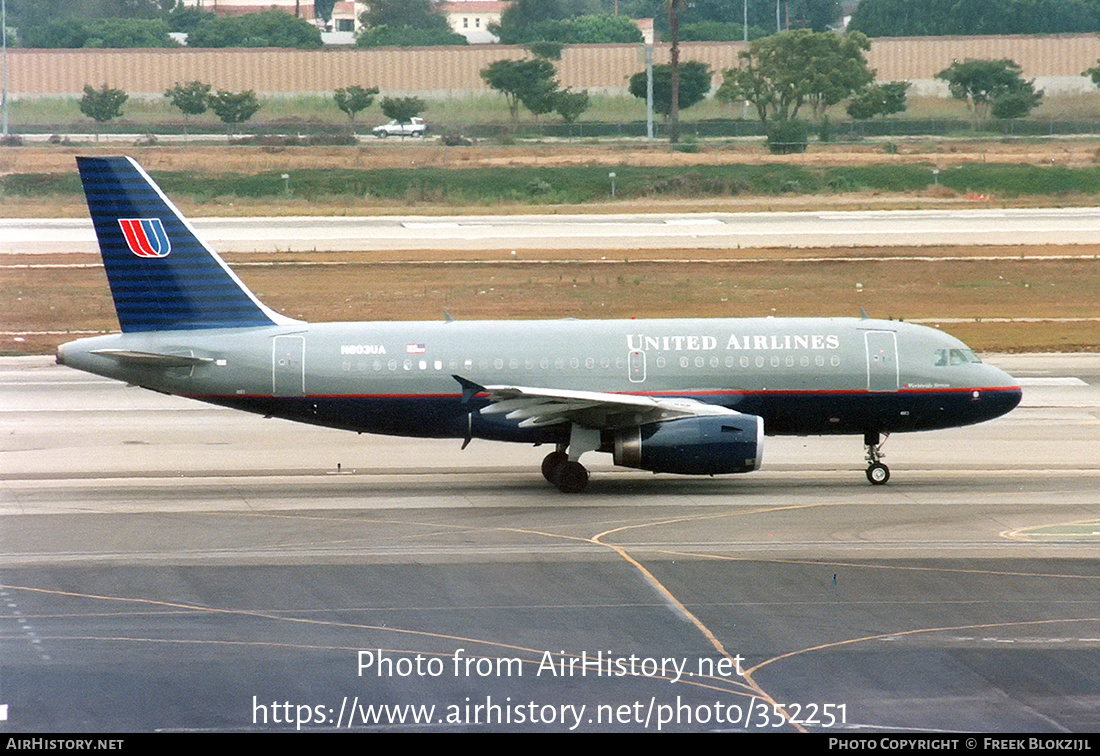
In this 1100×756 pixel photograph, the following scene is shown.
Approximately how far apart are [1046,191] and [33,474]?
79070mm

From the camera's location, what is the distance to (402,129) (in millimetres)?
129250

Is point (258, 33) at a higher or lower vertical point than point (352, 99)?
higher

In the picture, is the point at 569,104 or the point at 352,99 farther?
the point at 352,99

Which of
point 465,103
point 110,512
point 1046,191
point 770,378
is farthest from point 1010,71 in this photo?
point 110,512

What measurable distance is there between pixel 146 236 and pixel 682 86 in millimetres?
111360

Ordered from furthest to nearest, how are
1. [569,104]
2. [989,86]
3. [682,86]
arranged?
[682,86]
[569,104]
[989,86]

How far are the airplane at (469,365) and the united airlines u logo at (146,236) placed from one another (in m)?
0.02

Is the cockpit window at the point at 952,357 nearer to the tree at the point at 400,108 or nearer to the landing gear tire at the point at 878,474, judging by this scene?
the landing gear tire at the point at 878,474

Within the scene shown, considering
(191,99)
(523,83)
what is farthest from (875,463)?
(191,99)

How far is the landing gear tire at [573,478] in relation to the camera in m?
30.4

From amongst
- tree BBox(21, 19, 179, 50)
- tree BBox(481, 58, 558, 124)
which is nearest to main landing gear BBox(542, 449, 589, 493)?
tree BBox(481, 58, 558, 124)

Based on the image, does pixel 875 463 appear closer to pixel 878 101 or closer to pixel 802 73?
pixel 878 101

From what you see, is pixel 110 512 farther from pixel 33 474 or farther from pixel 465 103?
pixel 465 103

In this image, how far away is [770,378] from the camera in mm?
30797
